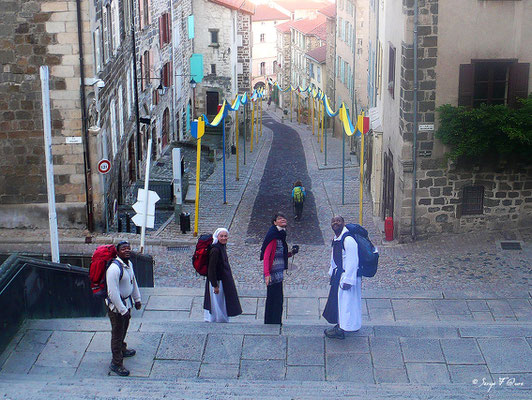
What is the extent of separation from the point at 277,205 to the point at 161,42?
13.2 m

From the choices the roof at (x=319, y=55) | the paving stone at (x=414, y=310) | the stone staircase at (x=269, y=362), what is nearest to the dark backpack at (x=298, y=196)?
the paving stone at (x=414, y=310)

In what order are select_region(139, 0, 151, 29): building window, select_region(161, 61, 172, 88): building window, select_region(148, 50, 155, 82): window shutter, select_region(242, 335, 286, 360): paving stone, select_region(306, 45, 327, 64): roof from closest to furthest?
select_region(242, 335, 286, 360): paving stone → select_region(139, 0, 151, 29): building window → select_region(148, 50, 155, 82): window shutter → select_region(161, 61, 172, 88): building window → select_region(306, 45, 327, 64): roof

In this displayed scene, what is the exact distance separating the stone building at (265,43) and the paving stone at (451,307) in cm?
8101

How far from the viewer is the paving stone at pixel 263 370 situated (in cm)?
857

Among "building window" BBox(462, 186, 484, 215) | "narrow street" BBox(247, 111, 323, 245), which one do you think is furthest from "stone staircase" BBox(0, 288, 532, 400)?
"narrow street" BBox(247, 111, 323, 245)

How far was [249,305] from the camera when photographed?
42.4 feet

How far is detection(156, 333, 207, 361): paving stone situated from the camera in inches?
352

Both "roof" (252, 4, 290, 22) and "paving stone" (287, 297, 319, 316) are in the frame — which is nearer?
"paving stone" (287, 297, 319, 316)

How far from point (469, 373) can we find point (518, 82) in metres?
10.1

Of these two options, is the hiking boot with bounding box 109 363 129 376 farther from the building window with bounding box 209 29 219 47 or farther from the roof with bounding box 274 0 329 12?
the roof with bounding box 274 0 329 12

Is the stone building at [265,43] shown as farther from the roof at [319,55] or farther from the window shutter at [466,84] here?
the window shutter at [466,84]

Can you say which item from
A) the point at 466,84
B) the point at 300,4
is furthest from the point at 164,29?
the point at 300,4

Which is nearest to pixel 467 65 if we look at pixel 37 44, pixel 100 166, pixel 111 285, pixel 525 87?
pixel 525 87

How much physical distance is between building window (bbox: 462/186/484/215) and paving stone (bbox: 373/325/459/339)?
899 centimetres
